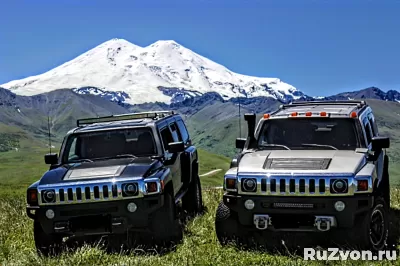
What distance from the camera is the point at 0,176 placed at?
19700cm

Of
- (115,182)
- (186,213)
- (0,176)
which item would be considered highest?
(115,182)

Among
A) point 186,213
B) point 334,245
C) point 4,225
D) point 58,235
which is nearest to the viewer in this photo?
point 334,245

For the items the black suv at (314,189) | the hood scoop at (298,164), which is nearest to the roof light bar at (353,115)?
the black suv at (314,189)

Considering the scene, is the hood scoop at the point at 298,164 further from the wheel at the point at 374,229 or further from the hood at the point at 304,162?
the wheel at the point at 374,229

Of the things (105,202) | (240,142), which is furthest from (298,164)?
(105,202)

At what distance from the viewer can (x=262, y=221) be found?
8305mm

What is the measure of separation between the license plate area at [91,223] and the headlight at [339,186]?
3.43 metres

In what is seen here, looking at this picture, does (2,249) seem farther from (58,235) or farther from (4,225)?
(4,225)

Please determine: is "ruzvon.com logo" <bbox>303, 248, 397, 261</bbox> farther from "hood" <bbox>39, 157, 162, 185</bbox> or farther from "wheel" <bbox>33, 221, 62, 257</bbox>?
"wheel" <bbox>33, 221, 62, 257</bbox>

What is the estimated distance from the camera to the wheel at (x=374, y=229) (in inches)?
313

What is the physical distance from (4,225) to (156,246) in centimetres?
392

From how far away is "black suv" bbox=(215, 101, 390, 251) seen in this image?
7973 mm

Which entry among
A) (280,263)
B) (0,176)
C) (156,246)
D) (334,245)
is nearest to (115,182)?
(156,246)

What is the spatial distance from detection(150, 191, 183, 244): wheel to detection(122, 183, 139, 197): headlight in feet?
1.67
